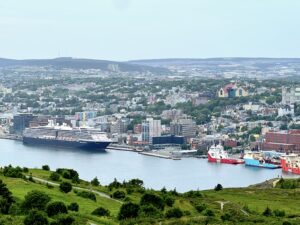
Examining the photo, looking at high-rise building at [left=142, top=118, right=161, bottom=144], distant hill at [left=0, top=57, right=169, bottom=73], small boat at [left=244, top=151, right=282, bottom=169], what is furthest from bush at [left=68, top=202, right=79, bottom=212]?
distant hill at [left=0, top=57, right=169, bottom=73]

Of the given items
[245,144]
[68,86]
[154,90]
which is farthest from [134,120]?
[68,86]

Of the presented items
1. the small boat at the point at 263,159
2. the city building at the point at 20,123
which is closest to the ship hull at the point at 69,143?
the city building at the point at 20,123

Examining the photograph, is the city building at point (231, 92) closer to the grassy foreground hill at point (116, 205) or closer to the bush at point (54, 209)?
the grassy foreground hill at point (116, 205)

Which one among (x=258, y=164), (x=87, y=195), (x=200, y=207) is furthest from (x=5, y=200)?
(x=258, y=164)

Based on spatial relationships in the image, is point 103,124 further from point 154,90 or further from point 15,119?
point 154,90

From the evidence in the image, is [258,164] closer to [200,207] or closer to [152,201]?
[200,207]

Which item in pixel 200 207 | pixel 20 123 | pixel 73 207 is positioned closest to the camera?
pixel 73 207
